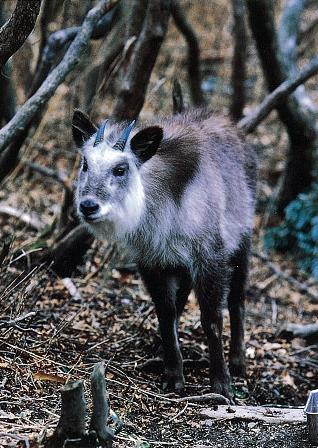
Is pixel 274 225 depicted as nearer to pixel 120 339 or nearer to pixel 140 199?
pixel 120 339

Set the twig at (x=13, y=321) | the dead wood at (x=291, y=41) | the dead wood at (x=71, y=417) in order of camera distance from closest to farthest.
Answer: the dead wood at (x=71, y=417) → the twig at (x=13, y=321) → the dead wood at (x=291, y=41)

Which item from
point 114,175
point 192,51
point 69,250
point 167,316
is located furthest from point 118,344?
point 192,51

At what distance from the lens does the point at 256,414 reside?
4.66m

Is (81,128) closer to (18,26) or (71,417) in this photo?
(18,26)

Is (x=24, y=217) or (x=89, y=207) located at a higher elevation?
(x=89, y=207)

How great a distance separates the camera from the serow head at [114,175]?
4.63 m

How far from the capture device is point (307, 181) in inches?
395

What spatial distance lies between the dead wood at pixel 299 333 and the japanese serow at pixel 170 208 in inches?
64.6

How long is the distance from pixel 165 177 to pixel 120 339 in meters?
1.53

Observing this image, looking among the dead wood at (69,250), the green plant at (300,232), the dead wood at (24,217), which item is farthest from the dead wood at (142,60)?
the green plant at (300,232)

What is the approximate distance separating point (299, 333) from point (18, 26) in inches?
170

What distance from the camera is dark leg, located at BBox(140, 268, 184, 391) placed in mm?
5343

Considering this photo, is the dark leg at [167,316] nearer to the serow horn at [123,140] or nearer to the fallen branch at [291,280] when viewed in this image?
the serow horn at [123,140]

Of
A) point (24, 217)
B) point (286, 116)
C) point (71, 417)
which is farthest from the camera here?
point (286, 116)
